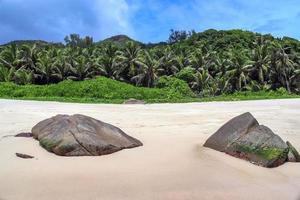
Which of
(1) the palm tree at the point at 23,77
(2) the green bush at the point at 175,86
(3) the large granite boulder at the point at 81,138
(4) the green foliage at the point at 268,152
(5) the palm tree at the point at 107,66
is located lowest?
(4) the green foliage at the point at 268,152

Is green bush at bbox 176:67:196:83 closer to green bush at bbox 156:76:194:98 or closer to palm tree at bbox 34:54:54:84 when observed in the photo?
green bush at bbox 156:76:194:98

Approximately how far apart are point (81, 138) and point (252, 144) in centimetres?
496

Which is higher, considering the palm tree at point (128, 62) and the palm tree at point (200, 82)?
the palm tree at point (128, 62)

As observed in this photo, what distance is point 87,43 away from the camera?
327 feet

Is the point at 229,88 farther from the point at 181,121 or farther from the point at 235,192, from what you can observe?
the point at 235,192

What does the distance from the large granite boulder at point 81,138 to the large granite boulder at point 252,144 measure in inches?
110

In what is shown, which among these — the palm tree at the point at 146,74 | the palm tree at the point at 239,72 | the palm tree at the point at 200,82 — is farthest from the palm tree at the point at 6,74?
the palm tree at the point at 239,72

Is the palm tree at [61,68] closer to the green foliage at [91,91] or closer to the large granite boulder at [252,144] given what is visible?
the green foliage at [91,91]

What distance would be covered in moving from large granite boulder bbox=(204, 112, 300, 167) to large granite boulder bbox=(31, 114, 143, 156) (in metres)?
2.79

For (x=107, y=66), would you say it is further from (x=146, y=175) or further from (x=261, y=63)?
(x=146, y=175)

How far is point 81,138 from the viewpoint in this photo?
1426 centimetres

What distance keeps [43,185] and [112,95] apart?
142 ft

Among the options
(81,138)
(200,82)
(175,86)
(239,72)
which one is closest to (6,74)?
(175,86)

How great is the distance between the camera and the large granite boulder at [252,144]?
1398 centimetres
